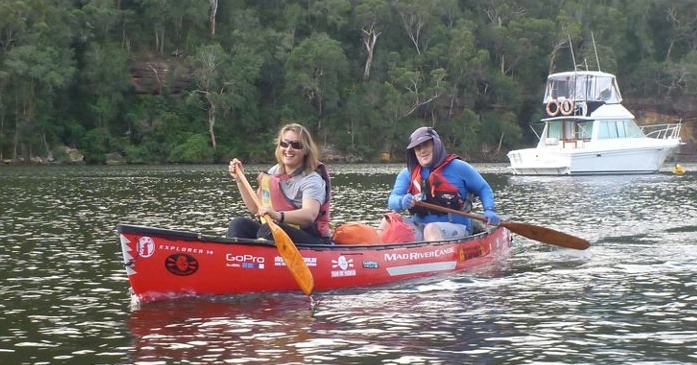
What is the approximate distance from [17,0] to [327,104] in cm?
2600

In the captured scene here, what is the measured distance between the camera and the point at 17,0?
227 feet

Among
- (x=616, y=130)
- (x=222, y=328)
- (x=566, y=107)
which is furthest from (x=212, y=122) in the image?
(x=222, y=328)

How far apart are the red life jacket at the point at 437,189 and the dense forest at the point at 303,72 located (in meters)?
56.9

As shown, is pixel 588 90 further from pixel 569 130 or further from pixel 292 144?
pixel 292 144

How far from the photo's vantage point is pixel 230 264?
12.1 metres

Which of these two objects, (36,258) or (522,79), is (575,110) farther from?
(36,258)

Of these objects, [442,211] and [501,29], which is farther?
[501,29]

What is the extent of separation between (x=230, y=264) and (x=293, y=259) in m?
0.86

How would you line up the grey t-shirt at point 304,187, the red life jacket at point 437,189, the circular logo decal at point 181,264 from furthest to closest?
the red life jacket at point 437,189 → the grey t-shirt at point 304,187 → the circular logo decal at point 181,264

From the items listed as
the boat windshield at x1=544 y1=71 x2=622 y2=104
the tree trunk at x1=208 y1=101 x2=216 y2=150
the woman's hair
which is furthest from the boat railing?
the woman's hair

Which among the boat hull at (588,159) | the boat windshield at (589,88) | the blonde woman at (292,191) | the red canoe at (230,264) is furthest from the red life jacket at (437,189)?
the boat windshield at (589,88)

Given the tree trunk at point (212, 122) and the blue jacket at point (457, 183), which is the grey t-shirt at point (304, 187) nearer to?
the blue jacket at point (457, 183)

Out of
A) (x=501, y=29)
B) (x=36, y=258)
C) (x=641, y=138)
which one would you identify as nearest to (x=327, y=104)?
(x=501, y=29)

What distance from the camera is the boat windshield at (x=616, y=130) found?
5641cm
